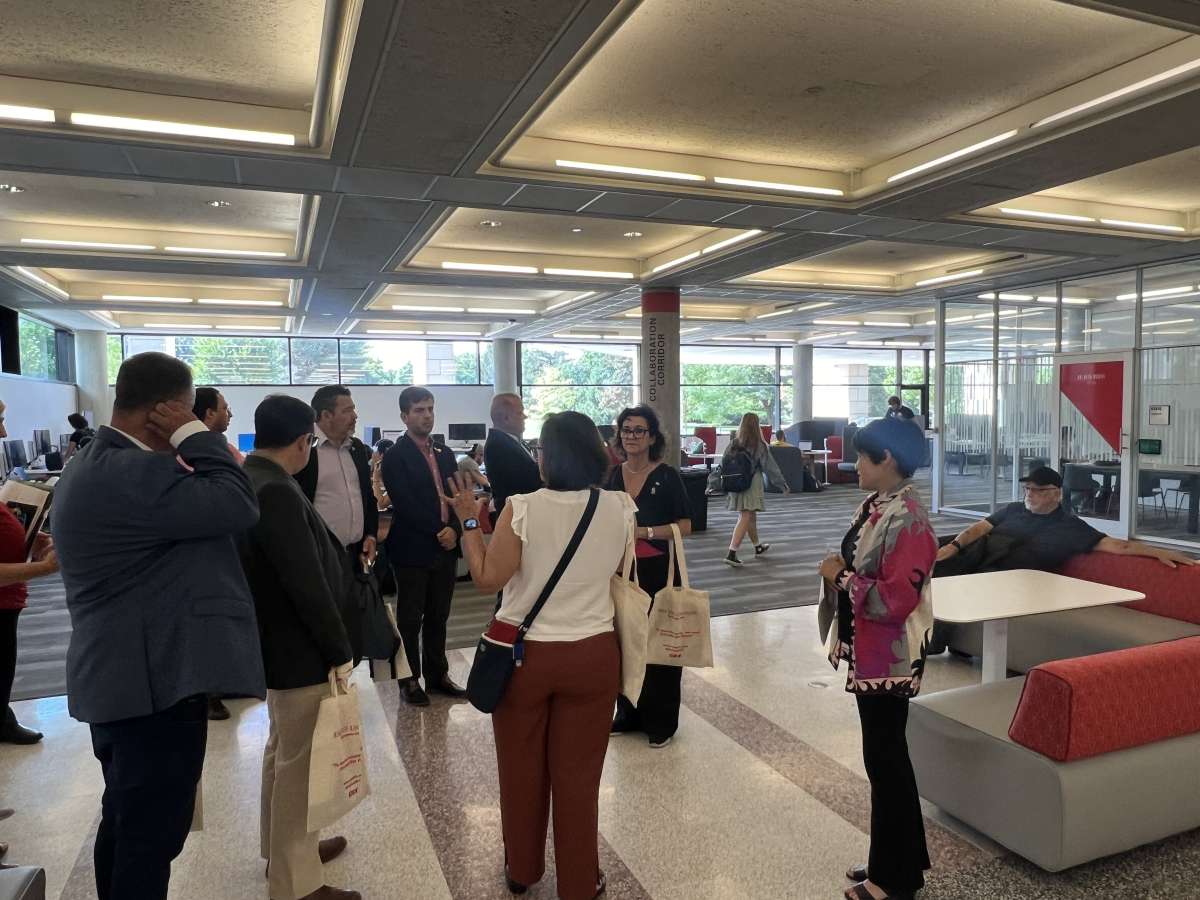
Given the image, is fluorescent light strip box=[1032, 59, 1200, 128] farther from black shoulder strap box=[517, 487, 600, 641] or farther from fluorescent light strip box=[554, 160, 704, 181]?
black shoulder strap box=[517, 487, 600, 641]

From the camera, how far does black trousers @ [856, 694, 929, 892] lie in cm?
224

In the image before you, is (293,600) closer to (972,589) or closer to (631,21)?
(972,589)

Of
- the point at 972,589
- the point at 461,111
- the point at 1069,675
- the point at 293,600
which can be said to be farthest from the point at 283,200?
the point at 1069,675

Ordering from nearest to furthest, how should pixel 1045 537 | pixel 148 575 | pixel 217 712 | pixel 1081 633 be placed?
pixel 148 575 → pixel 217 712 → pixel 1081 633 → pixel 1045 537

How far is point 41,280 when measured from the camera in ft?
30.9

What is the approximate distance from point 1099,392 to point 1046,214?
11.3 ft

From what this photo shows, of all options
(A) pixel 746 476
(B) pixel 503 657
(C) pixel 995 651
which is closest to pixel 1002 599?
(C) pixel 995 651

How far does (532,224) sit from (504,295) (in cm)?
485

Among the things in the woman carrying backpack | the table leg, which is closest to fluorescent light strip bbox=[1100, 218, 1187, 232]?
the woman carrying backpack

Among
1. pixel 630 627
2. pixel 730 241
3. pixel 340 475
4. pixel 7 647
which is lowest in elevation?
pixel 7 647

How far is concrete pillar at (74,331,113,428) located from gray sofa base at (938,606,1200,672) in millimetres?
14521

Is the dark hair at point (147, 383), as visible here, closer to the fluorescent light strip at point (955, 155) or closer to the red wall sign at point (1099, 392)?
the fluorescent light strip at point (955, 155)

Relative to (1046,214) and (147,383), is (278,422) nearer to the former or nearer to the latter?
(147,383)

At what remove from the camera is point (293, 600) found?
2.09m
